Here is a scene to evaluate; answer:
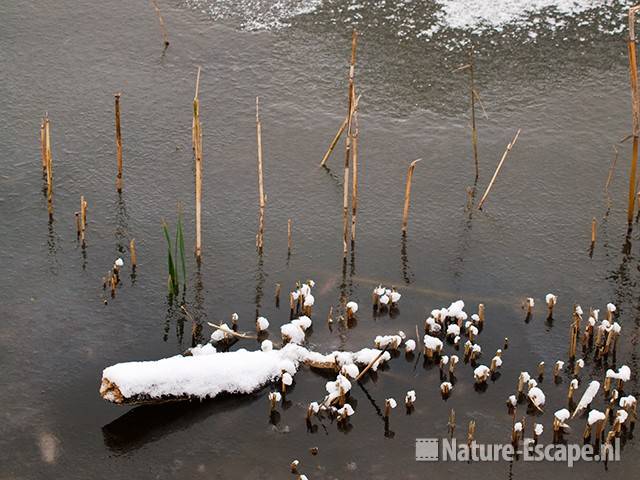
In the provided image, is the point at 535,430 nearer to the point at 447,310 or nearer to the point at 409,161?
the point at 447,310

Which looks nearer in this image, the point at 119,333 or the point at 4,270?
the point at 119,333

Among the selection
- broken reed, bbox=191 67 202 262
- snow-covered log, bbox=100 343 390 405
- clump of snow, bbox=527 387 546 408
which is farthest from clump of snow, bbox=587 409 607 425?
broken reed, bbox=191 67 202 262

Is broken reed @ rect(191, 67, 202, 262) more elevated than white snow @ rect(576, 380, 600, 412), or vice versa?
broken reed @ rect(191, 67, 202, 262)

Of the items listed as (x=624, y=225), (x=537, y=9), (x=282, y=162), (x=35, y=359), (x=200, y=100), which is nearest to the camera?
(x=35, y=359)

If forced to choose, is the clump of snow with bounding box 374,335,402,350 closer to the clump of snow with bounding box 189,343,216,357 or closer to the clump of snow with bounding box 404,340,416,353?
the clump of snow with bounding box 404,340,416,353

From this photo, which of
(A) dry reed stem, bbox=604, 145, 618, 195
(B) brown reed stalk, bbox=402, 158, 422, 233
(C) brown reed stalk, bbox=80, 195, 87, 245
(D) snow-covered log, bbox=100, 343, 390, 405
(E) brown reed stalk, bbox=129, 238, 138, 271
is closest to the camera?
(D) snow-covered log, bbox=100, 343, 390, 405

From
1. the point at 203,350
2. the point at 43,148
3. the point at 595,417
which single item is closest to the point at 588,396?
the point at 595,417

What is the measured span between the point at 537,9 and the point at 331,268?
7.01m

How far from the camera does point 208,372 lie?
9.89 metres

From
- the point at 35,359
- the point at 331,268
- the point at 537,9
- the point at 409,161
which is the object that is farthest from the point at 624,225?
the point at 35,359

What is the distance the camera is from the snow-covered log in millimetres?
9594

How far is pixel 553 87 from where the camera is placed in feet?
48.8

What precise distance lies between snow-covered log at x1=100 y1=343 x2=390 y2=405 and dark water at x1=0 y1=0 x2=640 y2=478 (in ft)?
0.60

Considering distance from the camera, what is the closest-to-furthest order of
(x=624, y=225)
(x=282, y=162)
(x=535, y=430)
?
(x=535, y=430) → (x=624, y=225) → (x=282, y=162)
